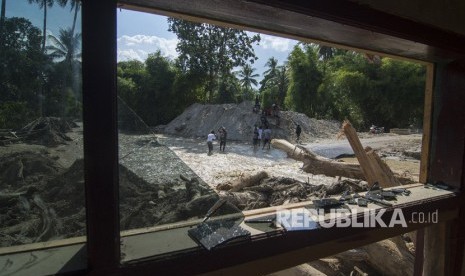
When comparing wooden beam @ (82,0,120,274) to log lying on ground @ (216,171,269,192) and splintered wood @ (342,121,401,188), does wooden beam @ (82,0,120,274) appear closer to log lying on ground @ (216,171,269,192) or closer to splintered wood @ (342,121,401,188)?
splintered wood @ (342,121,401,188)

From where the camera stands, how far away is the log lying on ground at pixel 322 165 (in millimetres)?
6391

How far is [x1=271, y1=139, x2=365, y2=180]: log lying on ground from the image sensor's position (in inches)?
252

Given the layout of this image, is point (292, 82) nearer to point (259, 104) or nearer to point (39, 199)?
point (259, 104)

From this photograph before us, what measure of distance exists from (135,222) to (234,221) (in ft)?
1.70

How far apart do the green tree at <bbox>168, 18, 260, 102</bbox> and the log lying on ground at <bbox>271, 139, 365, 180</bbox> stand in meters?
17.6

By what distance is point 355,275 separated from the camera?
4.43m

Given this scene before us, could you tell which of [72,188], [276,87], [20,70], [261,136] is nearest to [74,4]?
[20,70]

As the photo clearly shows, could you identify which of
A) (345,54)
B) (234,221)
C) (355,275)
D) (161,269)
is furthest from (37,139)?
(345,54)

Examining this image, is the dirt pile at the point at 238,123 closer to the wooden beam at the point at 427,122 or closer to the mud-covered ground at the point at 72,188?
the wooden beam at the point at 427,122

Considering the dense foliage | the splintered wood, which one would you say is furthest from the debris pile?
the dense foliage

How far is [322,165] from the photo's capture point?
22.6 ft

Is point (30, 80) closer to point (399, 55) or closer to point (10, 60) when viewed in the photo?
point (10, 60)

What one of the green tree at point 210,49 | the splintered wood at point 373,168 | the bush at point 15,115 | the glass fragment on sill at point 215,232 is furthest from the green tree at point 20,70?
the green tree at point 210,49

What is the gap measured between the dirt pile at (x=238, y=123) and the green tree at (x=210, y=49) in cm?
322
